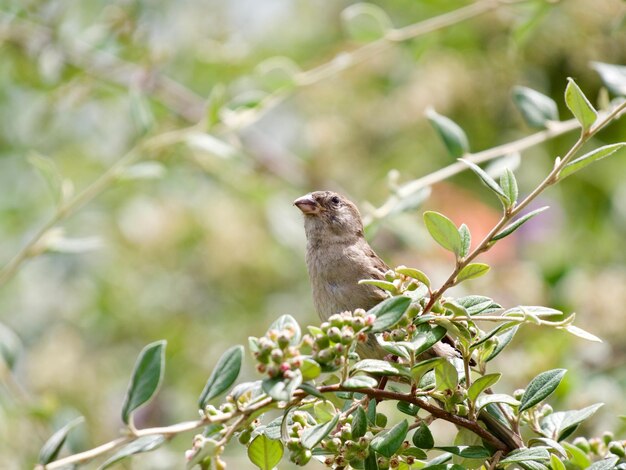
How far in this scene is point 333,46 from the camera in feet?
20.0

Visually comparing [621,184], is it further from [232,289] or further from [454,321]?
[454,321]

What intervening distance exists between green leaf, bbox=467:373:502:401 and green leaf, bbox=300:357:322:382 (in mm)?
341

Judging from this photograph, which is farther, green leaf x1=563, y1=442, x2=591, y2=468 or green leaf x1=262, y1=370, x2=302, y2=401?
green leaf x1=563, y1=442, x2=591, y2=468

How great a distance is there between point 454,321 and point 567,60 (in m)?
3.33

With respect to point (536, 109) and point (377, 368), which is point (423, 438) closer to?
point (377, 368)

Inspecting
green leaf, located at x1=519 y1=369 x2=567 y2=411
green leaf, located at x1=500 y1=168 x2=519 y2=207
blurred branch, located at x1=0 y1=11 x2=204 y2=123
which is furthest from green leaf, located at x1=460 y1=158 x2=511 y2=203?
blurred branch, located at x1=0 y1=11 x2=204 y2=123

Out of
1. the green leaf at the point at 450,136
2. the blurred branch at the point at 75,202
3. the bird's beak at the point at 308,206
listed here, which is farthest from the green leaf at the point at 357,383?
the bird's beak at the point at 308,206

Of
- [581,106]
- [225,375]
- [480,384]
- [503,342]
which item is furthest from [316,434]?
[581,106]

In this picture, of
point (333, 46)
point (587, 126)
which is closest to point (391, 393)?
point (587, 126)

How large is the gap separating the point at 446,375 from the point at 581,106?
2.01ft

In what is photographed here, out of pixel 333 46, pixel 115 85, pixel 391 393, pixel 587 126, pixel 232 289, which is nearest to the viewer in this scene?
pixel 391 393

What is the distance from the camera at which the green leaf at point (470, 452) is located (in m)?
1.82

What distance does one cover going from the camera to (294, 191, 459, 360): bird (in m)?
3.06

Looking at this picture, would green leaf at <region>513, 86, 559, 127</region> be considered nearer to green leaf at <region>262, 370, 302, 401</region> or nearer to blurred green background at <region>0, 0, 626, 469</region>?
blurred green background at <region>0, 0, 626, 469</region>
